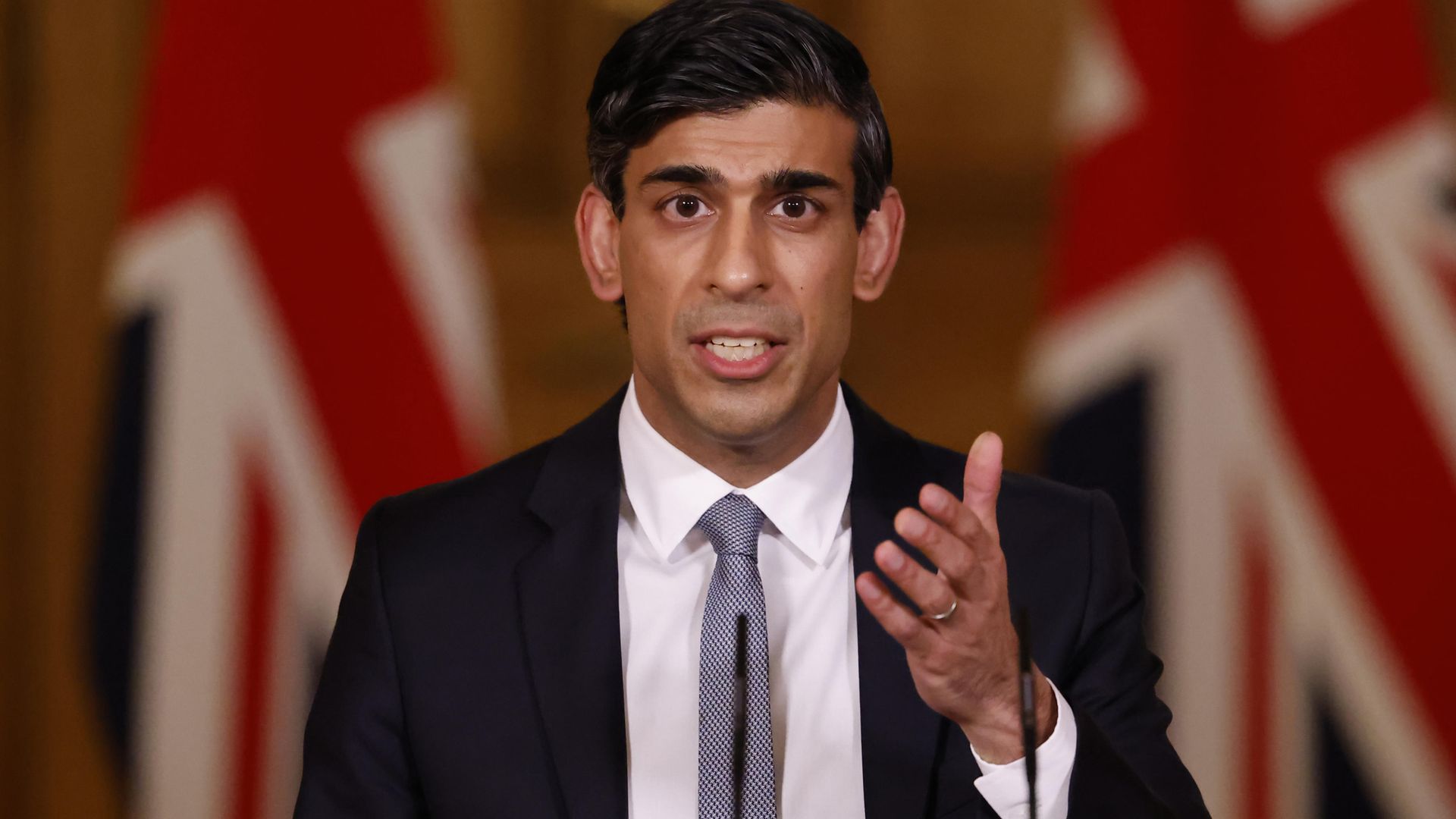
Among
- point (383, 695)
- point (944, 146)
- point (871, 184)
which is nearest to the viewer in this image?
point (383, 695)

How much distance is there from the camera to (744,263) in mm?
1312

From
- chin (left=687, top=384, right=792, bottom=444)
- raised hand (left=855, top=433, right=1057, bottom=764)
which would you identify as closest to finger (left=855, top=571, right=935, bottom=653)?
raised hand (left=855, top=433, right=1057, bottom=764)

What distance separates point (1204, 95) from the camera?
8.46ft

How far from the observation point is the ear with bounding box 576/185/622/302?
1.50 m

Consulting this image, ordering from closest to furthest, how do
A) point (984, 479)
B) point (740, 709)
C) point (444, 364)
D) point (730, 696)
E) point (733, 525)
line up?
point (740, 709) < point (984, 479) < point (730, 696) < point (733, 525) < point (444, 364)

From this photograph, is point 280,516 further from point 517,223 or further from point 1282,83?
point 1282,83

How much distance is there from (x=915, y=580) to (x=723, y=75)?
55 centimetres

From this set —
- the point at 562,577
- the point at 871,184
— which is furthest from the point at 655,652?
the point at 871,184

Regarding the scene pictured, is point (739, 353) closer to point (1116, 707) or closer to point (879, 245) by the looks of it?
point (879, 245)

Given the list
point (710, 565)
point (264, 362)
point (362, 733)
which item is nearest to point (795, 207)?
point (710, 565)

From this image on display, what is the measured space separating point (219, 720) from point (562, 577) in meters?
1.35

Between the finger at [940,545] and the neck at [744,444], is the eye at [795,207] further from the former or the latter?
the finger at [940,545]

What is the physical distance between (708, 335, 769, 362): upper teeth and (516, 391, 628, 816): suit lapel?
21cm

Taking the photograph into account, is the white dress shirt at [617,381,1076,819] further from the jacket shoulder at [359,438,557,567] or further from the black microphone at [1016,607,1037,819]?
the black microphone at [1016,607,1037,819]
